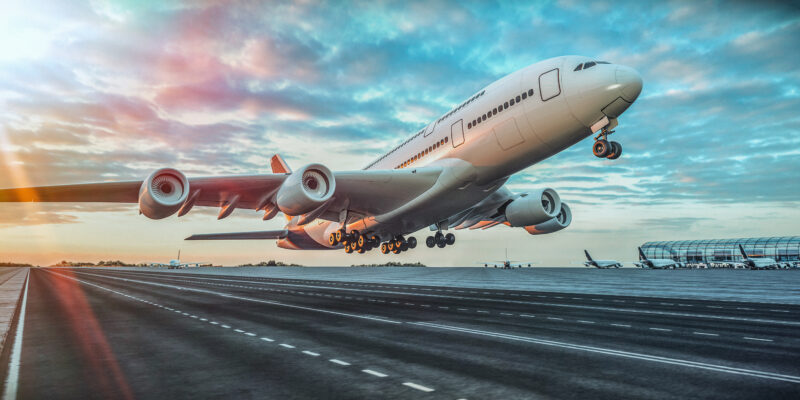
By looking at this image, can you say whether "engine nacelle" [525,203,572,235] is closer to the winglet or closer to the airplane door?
the airplane door

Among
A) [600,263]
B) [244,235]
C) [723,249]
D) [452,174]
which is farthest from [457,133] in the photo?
[723,249]

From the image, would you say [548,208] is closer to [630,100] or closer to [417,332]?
[630,100]

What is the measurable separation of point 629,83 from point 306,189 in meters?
14.2

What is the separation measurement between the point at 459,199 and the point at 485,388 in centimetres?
1810

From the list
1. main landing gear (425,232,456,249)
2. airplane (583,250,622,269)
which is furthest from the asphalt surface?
airplane (583,250,622,269)

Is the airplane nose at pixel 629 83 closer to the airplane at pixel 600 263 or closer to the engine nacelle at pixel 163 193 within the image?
the engine nacelle at pixel 163 193

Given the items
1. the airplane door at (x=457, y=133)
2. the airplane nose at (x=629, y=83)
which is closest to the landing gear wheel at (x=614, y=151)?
the airplane nose at (x=629, y=83)

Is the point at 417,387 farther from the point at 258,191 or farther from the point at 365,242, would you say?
the point at 365,242

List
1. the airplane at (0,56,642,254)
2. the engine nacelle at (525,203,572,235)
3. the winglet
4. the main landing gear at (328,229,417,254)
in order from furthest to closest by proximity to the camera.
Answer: the winglet, the main landing gear at (328,229,417,254), the engine nacelle at (525,203,572,235), the airplane at (0,56,642,254)

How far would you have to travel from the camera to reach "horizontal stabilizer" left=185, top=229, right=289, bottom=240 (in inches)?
1599

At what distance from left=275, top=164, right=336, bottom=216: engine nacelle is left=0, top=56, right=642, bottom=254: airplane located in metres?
0.05

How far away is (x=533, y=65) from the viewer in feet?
68.6

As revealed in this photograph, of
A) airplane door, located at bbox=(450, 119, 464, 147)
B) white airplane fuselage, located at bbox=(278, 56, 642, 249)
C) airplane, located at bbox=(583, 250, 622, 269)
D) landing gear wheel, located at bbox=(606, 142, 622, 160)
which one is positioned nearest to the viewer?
landing gear wheel, located at bbox=(606, 142, 622, 160)

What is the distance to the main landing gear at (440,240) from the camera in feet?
116
